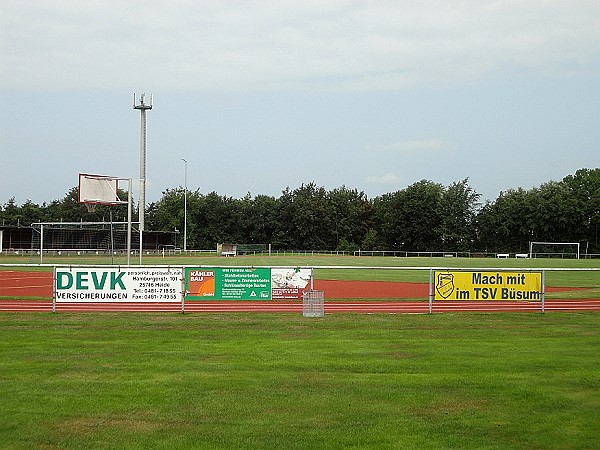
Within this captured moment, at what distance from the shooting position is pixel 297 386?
9914mm

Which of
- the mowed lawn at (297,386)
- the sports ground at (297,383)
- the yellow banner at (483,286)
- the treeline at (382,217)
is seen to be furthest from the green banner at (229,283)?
the treeline at (382,217)

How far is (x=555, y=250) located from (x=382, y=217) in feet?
104

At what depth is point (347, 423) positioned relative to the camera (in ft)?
26.3

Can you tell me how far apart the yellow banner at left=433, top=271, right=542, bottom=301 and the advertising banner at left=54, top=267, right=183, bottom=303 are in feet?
24.7

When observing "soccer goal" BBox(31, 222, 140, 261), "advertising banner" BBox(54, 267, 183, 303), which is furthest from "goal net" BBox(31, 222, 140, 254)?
"advertising banner" BBox(54, 267, 183, 303)

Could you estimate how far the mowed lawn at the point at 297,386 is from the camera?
7.59 meters

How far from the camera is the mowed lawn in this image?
7.59 metres

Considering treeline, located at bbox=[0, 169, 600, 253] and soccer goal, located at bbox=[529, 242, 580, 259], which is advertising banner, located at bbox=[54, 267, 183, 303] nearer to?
soccer goal, located at bbox=[529, 242, 580, 259]

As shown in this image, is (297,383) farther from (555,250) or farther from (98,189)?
(555,250)

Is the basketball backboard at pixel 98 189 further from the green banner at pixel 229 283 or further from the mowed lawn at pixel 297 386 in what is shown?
the mowed lawn at pixel 297 386

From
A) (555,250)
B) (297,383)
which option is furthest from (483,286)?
(555,250)

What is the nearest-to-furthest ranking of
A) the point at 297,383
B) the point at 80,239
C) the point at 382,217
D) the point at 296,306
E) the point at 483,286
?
1. the point at 297,383
2. the point at 483,286
3. the point at 296,306
4. the point at 80,239
5. the point at 382,217

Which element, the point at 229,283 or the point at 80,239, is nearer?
the point at 229,283

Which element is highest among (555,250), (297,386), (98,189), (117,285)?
(98,189)
